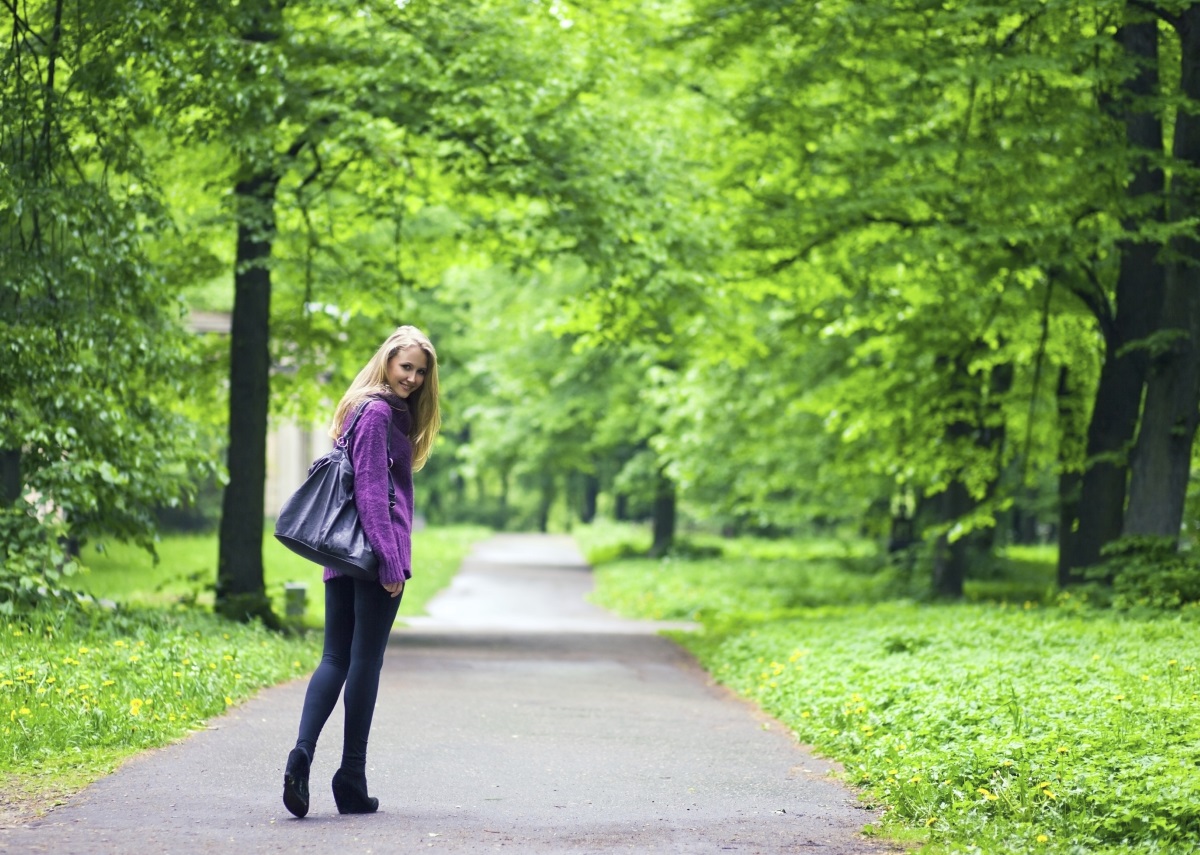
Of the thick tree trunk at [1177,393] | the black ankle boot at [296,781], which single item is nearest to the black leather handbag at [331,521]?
the black ankle boot at [296,781]

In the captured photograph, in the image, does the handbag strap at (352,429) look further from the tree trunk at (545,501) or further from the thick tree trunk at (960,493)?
the tree trunk at (545,501)

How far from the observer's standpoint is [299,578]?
80.9ft

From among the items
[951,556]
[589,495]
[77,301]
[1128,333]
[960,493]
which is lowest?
[589,495]

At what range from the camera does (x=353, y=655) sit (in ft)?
18.8

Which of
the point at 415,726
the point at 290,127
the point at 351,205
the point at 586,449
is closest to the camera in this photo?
the point at 415,726

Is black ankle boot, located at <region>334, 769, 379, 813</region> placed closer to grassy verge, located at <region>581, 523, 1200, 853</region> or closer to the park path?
the park path

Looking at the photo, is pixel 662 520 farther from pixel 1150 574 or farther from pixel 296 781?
pixel 296 781

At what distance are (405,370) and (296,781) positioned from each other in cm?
173

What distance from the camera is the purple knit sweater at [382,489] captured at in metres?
5.52

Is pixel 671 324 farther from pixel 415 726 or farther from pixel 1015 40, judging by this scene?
pixel 415 726

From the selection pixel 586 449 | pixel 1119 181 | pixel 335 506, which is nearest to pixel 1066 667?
pixel 335 506

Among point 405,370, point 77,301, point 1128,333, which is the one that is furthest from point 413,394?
point 1128,333

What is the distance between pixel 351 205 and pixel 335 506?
11.4m

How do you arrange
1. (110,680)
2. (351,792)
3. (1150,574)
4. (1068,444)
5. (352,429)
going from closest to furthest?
(352,429)
(351,792)
(110,680)
(1150,574)
(1068,444)
